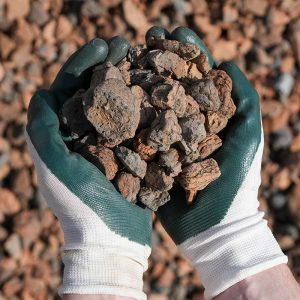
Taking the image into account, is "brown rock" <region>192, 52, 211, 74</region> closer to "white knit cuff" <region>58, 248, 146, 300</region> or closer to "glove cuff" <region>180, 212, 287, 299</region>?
"glove cuff" <region>180, 212, 287, 299</region>

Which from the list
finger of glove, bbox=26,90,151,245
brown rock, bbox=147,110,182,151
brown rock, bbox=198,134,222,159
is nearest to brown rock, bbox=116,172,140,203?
finger of glove, bbox=26,90,151,245

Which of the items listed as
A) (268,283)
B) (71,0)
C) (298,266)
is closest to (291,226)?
(298,266)

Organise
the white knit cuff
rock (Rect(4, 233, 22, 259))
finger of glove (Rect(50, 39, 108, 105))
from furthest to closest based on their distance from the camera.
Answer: rock (Rect(4, 233, 22, 259)) < finger of glove (Rect(50, 39, 108, 105)) < the white knit cuff

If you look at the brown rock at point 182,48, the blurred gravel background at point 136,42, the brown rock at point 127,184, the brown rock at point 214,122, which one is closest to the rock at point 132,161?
the brown rock at point 127,184

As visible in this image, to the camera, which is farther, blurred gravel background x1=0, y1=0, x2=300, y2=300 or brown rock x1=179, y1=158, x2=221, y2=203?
blurred gravel background x1=0, y1=0, x2=300, y2=300

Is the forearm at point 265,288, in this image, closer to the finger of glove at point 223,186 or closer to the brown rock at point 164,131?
the finger of glove at point 223,186

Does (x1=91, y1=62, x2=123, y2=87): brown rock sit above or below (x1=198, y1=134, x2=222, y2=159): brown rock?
above

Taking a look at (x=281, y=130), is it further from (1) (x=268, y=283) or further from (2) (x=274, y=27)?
(1) (x=268, y=283)

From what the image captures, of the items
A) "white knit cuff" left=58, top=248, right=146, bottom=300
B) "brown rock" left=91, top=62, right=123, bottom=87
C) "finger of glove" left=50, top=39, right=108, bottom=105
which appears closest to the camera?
"white knit cuff" left=58, top=248, right=146, bottom=300
